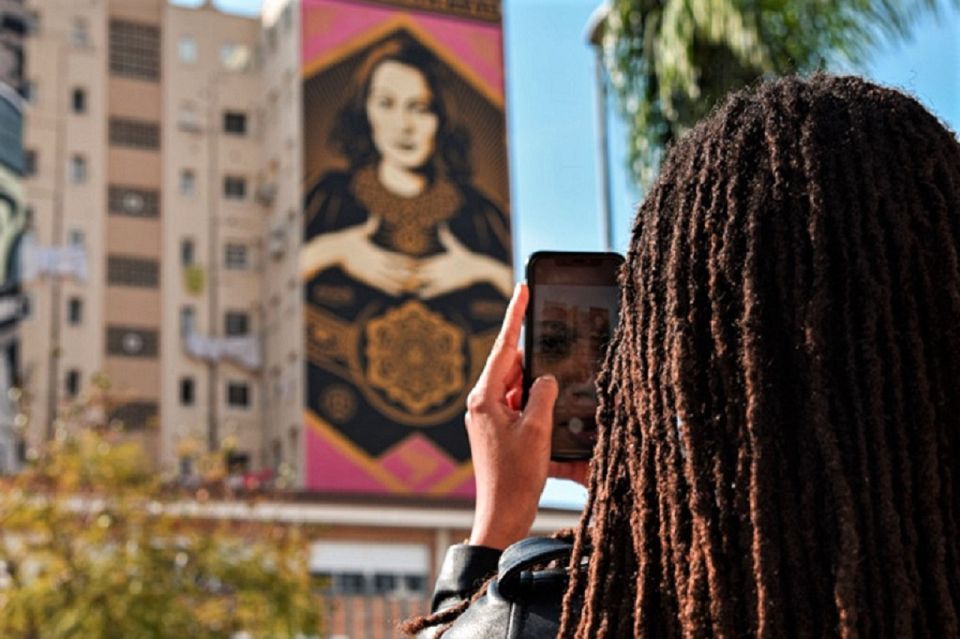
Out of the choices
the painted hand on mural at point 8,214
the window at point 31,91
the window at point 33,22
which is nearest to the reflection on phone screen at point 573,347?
the painted hand on mural at point 8,214

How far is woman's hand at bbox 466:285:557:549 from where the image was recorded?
241cm

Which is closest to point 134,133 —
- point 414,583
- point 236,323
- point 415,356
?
point 236,323

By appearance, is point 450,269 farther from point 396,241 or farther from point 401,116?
point 401,116

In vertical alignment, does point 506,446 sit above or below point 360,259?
below

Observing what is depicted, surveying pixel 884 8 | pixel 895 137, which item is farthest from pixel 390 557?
pixel 895 137

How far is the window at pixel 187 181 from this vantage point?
2566 inches

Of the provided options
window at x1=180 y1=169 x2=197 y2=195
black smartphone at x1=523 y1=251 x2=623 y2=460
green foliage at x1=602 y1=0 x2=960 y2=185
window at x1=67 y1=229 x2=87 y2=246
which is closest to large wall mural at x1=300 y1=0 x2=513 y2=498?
window at x1=180 y1=169 x2=197 y2=195

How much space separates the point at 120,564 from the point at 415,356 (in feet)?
118

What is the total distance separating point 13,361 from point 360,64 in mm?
16256

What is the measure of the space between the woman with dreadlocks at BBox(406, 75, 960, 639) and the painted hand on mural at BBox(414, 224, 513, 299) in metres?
60.1

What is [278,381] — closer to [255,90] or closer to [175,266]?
[175,266]

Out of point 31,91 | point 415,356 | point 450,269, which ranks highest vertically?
point 31,91

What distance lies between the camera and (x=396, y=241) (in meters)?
62.2

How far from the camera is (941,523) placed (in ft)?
6.05
